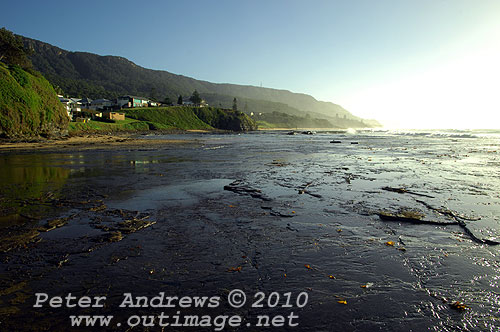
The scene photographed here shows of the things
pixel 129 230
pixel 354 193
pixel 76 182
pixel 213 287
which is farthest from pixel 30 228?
pixel 354 193

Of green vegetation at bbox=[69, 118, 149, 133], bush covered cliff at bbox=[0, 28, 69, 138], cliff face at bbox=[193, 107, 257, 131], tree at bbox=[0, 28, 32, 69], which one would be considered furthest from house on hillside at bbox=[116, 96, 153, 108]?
bush covered cliff at bbox=[0, 28, 69, 138]

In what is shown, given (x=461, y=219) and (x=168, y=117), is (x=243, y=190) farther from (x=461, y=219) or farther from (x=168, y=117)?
→ (x=168, y=117)

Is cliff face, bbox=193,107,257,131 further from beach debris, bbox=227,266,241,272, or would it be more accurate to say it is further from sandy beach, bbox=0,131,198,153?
beach debris, bbox=227,266,241,272

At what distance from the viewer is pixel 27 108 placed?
4612cm

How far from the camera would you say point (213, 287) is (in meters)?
5.07

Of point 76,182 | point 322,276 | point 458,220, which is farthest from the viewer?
point 76,182

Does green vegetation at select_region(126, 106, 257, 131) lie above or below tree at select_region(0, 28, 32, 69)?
below

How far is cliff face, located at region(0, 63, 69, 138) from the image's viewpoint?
1683 inches

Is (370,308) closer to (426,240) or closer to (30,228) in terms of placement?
(426,240)

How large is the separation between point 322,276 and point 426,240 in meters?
3.96

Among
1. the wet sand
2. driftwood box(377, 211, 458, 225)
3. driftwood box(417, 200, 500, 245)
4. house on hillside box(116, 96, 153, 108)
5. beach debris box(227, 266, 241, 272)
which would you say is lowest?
the wet sand

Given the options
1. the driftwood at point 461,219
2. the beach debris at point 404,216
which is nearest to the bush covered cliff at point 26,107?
the beach debris at point 404,216

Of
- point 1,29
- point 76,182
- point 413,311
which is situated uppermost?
point 1,29

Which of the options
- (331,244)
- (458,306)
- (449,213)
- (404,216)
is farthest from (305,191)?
(458,306)
